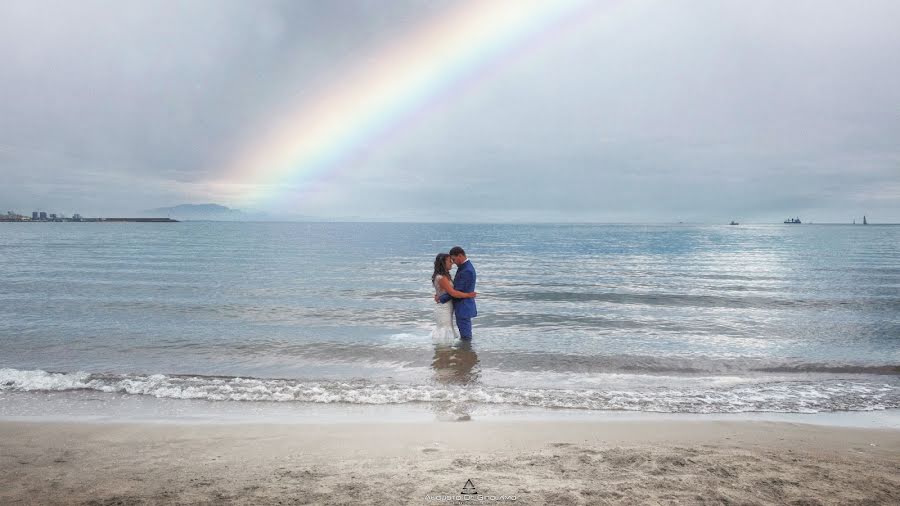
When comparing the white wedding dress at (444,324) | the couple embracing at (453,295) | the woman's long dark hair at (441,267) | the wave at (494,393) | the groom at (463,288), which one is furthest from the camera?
the white wedding dress at (444,324)

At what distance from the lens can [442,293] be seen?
1341 cm

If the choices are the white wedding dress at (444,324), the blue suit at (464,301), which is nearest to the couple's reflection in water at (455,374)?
the white wedding dress at (444,324)

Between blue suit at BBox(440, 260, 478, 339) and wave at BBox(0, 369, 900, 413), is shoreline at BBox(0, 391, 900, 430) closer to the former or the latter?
wave at BBox(0, 369, 900, 413)

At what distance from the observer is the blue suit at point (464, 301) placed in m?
13.0

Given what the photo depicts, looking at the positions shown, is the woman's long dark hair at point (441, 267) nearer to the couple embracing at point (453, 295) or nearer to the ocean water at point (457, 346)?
the couple embracing at point (453, 295)

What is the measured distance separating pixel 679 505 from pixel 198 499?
15.4ft

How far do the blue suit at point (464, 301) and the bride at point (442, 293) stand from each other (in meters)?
0.13

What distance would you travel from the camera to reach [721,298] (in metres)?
23.5

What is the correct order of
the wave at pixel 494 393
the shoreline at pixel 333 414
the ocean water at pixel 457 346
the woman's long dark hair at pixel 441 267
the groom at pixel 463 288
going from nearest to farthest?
the shoreline at pixel 333 414 → the wave at pixel 494 393 → the ocean water at pixel 457 346 → the groom at pixel 463 288 → the woman's long dark hair at pixel 441 267

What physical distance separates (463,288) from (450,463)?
23.3ft

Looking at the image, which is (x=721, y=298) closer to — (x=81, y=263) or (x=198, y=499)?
(x=198, y=499)

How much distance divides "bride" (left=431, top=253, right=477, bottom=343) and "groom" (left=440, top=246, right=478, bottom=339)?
5.5 inches

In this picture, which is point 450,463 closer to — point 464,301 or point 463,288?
point 463,288

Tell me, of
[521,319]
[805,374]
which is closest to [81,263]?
[521,319]
